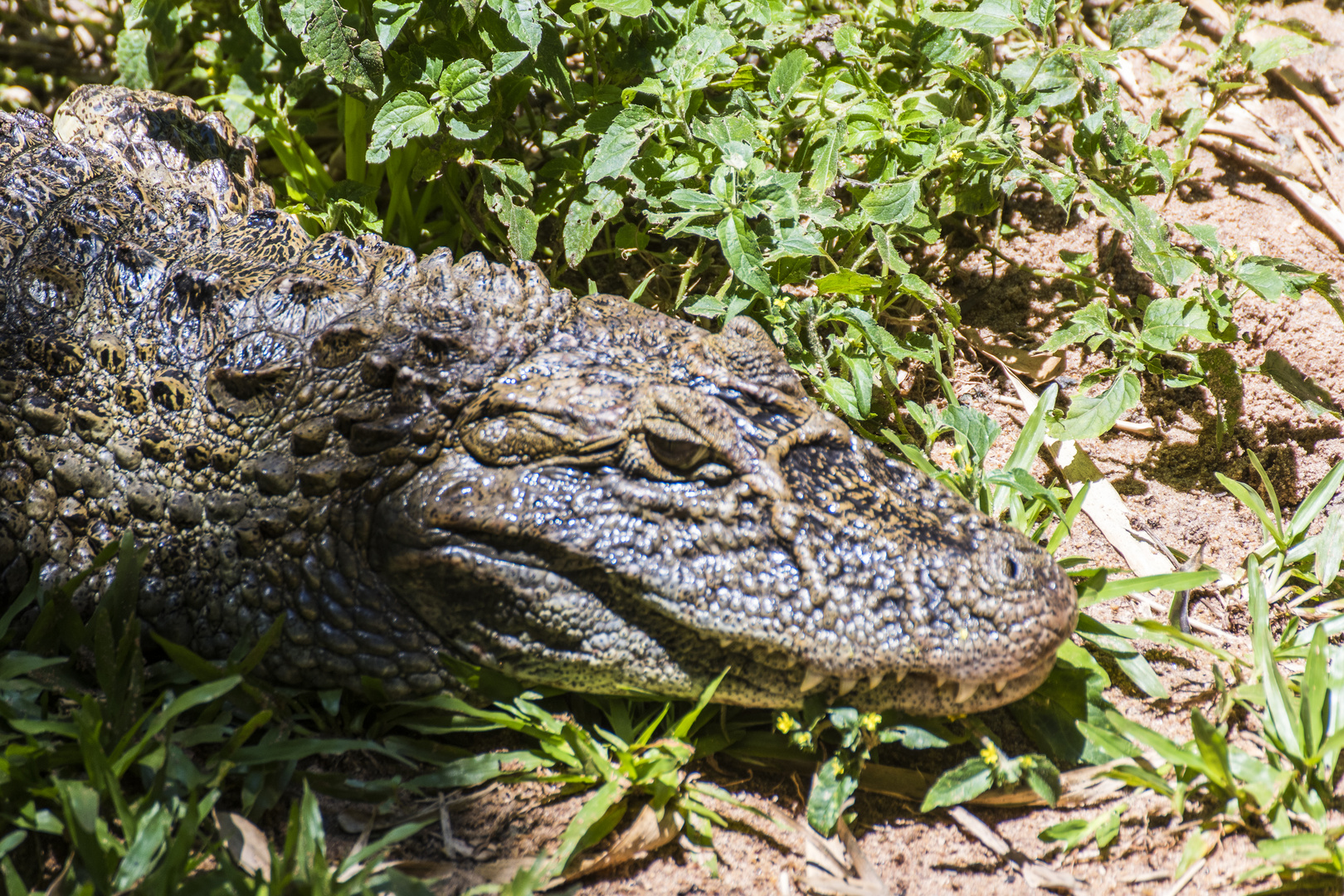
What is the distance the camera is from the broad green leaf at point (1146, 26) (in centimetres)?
309

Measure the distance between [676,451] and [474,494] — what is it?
0.47 m

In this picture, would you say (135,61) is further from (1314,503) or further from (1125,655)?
(1314,503)

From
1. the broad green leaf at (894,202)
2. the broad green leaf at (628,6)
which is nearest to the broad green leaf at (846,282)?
the broad green leaf at (894,202)

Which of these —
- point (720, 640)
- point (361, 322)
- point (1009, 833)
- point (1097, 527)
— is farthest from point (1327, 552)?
point (361, 322)

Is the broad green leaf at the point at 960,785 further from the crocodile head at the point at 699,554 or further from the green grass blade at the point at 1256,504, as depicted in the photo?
the green grass blade at the point at 1256,504

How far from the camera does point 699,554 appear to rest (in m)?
2.19

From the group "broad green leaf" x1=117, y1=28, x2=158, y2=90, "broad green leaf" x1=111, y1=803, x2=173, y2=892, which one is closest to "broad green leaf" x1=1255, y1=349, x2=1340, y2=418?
"broad green leaf" x1=111, y1=803, x2=173, y2=892

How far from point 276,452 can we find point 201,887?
3.21 feet

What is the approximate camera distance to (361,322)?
2.41 meters

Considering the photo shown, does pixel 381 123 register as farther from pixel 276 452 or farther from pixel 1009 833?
pixel 1009 833

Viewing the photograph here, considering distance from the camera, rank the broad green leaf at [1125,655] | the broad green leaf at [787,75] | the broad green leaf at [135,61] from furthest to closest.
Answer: the broad green leaf at [135,61] → the broad green leaf at [787,75] → the broad green leaf at [1125,655]

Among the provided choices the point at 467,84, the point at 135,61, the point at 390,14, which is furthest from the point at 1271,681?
the point at 135,61

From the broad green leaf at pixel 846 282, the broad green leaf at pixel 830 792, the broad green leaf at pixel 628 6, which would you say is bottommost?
the broad green leaf at pixel 830 792

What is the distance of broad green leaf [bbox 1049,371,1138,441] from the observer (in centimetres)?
293
